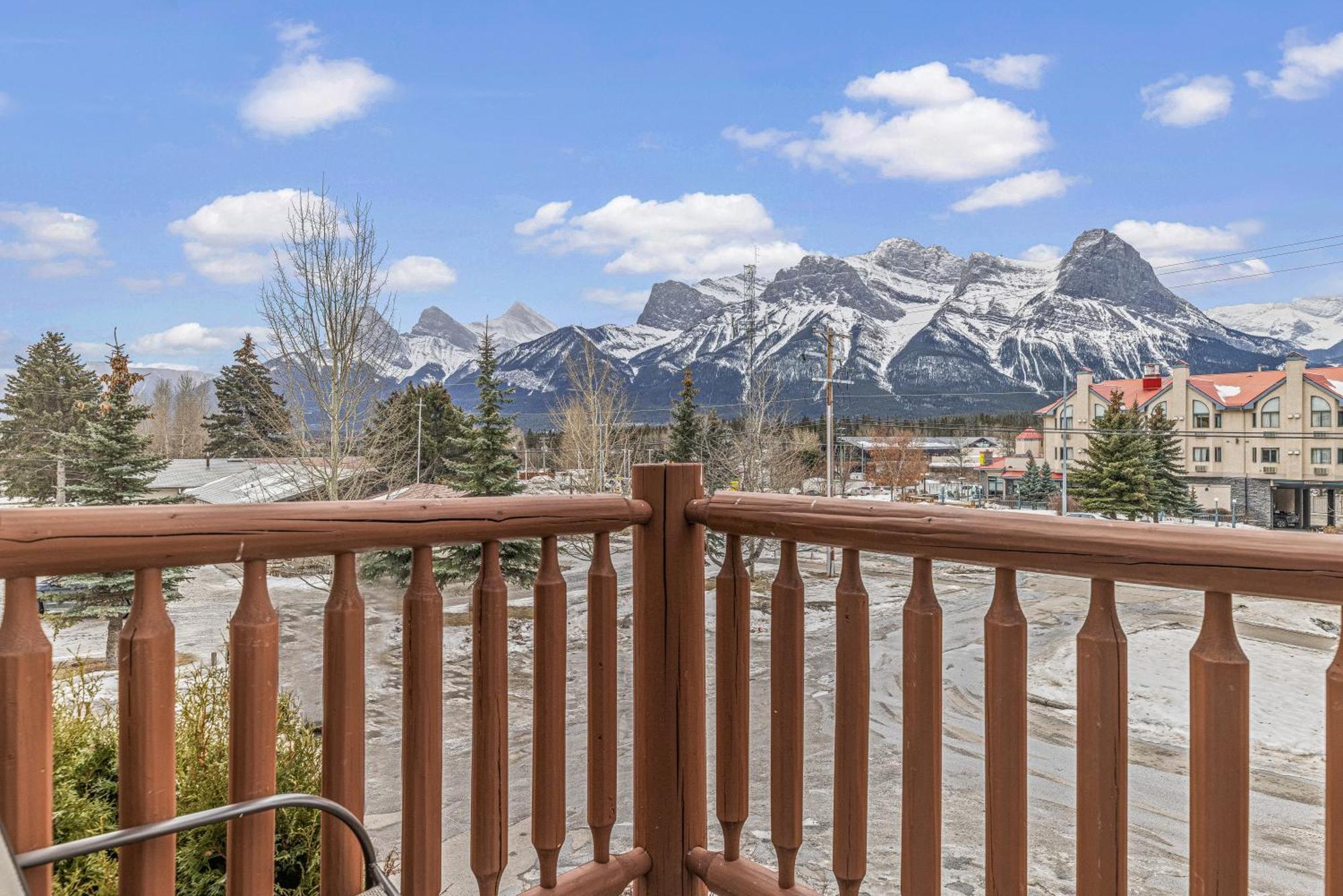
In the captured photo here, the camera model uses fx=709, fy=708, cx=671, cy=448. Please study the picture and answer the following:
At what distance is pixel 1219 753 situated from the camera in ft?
2.40

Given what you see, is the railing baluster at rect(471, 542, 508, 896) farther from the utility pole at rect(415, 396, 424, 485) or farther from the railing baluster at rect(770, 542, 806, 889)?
the utility pole at rect(415, 396, 424, 485)

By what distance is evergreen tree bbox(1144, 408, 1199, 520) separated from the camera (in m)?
15.9

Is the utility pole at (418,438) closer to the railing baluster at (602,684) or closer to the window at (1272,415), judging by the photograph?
the railing baluster at (602,684)

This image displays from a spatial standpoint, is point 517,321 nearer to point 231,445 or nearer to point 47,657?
point 231,445

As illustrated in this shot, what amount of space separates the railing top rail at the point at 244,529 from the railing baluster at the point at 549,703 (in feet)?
0.27

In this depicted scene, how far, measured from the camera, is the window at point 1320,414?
1580 centimetres

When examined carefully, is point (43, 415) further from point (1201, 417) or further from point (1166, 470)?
point (1201, 417)

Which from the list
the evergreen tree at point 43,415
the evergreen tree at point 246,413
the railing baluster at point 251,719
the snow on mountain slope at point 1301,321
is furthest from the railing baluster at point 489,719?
the snow on mountain slope at point 1301,321

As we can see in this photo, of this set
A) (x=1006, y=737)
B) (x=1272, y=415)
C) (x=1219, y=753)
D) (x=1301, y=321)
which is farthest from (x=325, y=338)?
(x=1301, y=321)

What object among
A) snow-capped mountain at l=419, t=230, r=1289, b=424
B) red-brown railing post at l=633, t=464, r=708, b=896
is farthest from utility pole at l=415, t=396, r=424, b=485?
snow-capped mountain at l=419, t=230, r=1289, b=424

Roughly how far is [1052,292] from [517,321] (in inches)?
1609

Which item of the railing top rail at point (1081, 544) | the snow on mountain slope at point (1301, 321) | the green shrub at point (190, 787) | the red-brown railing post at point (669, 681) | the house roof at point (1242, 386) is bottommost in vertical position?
the green shrub at point (190, 787)

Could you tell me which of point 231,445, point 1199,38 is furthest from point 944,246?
point 231,445

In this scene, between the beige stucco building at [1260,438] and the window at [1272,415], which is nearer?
the beige stucco building at [1260,438]
